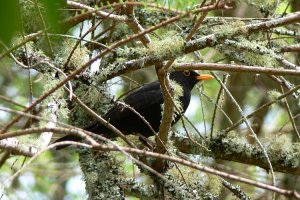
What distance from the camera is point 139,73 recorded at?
6.96 m

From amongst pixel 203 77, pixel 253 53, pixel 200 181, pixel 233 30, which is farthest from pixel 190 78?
pixel 233 30

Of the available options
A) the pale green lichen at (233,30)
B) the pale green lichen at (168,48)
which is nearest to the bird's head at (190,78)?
the pale green lichen at (233,30)

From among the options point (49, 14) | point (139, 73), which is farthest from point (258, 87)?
point (49, 14)

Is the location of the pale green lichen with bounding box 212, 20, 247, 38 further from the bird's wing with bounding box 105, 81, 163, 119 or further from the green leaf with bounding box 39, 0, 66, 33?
the bird's wing with bounding box 105, 81, 163, 119

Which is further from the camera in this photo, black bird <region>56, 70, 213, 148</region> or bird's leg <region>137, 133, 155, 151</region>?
black bird <region>56, 70, 213, 148</region>

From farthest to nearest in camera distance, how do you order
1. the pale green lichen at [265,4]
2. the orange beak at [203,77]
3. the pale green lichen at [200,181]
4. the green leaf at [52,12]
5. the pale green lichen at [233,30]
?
the orange beak at [203,77], the pale green lichen at [265,4], the pale green lichen at [200,181], the pale green lichen at [233,30], the green leaf at [52,12]

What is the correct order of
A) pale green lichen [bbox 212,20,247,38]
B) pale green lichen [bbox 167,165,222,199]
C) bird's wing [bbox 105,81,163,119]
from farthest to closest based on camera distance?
bird's wing [bbox 105,81,163,119] < pale green lichen [bbox 167,165,222,199] < pale green lichen [bbox 212,20,247,38]

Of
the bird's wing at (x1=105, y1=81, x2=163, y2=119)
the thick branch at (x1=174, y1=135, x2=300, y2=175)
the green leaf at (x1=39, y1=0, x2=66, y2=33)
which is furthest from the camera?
the bird's wing at (x1=105, y1=81, x2=163, y2=119)

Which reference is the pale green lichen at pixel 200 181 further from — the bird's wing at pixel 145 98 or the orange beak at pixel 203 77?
the orange beak at pixel 203 77

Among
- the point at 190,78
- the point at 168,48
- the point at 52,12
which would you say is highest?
the point at 52,12

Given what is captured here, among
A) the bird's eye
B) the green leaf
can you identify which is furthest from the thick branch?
the green leaf

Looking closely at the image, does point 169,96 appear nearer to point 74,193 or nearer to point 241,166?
point 241,166

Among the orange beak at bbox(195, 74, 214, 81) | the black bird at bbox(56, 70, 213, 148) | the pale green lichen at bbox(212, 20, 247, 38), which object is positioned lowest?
the black bird at bbox(56, 70, 213, 148)

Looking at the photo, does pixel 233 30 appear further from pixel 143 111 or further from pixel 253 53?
pixel 143 111
